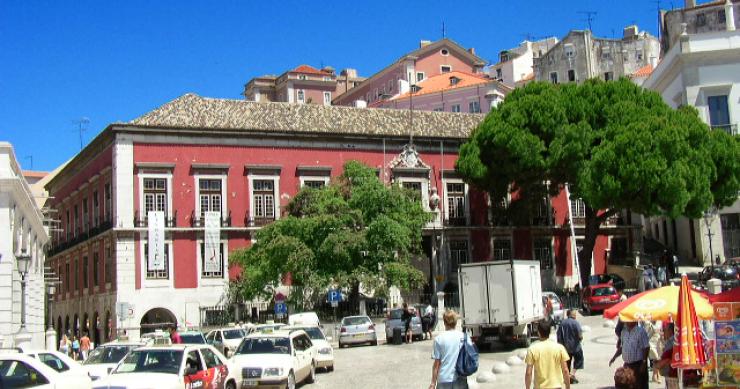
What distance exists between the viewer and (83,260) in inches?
A: 1964

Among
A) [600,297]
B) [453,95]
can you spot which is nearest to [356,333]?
[600,297]

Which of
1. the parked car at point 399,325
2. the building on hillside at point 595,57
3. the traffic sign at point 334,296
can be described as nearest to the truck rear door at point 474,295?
the parked car at point 399,325

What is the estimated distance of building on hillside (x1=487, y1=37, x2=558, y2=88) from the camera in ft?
275

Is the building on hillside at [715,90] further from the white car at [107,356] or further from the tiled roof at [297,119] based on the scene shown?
the white car at [107,356]

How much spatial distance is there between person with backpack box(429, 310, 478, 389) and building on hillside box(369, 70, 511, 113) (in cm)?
6031

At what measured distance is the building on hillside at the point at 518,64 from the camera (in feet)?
275

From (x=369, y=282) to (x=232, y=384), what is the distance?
21.1 meters

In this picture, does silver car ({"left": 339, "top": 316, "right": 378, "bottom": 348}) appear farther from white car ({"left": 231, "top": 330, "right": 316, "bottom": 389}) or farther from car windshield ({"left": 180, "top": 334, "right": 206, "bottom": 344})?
white car ({"left": 231, "top": 330, "right": 316, "bottom": 389})

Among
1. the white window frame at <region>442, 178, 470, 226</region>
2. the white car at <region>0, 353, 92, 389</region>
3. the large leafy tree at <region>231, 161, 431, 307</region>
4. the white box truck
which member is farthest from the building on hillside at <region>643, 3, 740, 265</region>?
the white car at <region>0, 353, 92, 389</region>

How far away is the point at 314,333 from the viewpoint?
27.2 meters

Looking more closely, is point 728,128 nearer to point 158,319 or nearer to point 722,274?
point 722,274

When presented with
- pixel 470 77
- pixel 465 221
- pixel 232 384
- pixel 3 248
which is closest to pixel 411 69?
pixel 470 77

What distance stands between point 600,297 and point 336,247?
11.5 m

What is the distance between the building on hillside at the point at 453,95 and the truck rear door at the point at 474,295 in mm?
43994
